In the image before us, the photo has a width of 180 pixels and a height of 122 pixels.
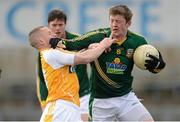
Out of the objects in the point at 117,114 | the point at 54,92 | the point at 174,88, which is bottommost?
the point at 174,88

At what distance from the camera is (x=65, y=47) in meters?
9.86

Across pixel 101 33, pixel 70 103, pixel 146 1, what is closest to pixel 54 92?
pixel 70 103

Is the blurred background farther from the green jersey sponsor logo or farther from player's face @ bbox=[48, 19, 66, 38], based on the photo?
the green jersey sponsor logo

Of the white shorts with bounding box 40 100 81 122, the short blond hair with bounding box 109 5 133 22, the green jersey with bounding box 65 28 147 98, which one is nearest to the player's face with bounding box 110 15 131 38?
the short blond hair with bounding box 109 5 133 22

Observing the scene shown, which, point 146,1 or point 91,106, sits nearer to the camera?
point 91,106

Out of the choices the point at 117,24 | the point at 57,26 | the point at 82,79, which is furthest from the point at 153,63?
the point at 82,79

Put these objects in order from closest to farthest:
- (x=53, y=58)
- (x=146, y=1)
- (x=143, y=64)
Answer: (x=53, y=58), (x=143, y=64), (x=146, y=1)

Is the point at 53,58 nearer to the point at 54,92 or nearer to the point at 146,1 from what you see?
the point at 54,92

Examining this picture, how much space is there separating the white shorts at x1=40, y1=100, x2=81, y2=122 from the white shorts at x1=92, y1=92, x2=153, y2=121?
131cm

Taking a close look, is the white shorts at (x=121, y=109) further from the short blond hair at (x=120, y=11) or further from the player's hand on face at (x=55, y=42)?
the player's hand on face at (x=55, y=42)

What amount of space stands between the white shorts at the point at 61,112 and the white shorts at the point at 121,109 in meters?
1.31

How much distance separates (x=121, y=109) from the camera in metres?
10.8

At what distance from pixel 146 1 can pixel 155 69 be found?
45.2ft

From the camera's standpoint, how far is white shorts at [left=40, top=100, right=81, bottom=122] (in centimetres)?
939
